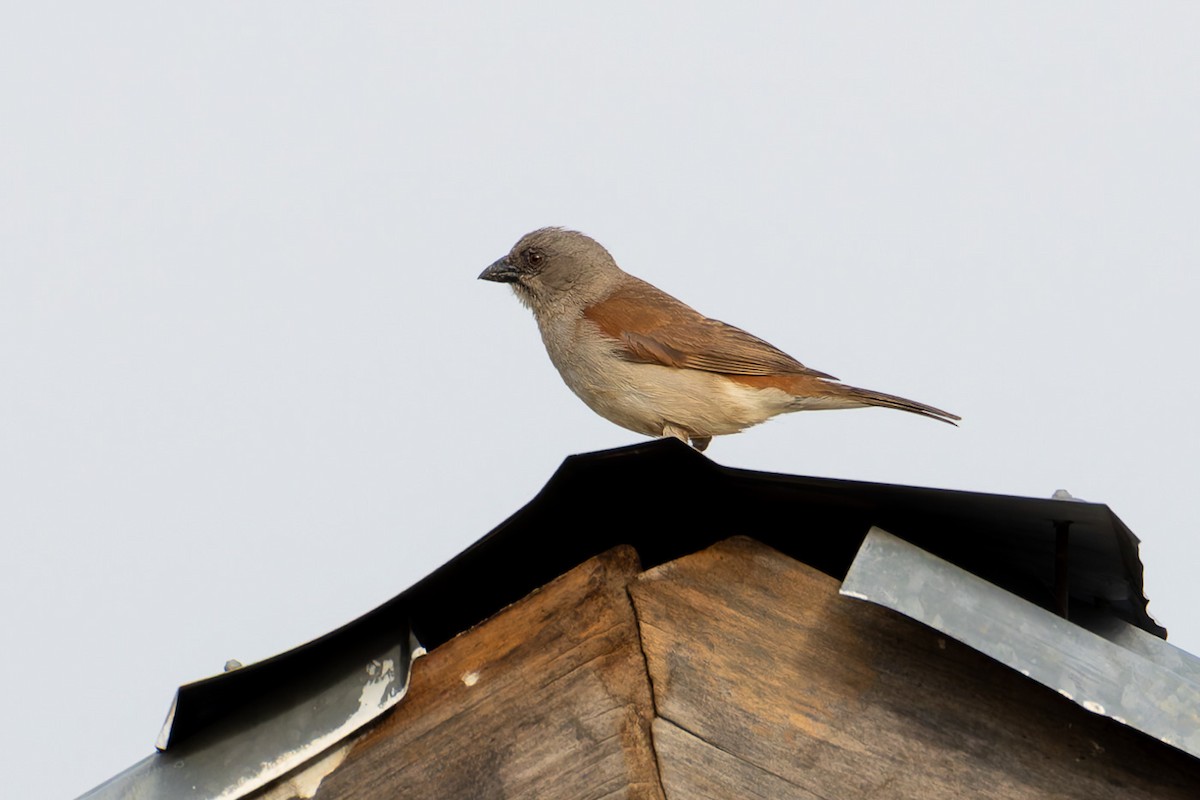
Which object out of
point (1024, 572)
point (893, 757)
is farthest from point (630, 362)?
point (893, 757)

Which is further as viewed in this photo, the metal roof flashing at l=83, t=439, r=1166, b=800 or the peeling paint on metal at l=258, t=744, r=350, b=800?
the peeling paint on metal at l=258, t=744, r=350, b=800

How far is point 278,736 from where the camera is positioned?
136 inches

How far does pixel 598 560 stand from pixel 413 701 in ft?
1.99

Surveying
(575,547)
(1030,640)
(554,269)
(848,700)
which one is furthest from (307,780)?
(554,269)

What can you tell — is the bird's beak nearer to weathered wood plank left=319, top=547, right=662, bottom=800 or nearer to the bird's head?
the bird's head

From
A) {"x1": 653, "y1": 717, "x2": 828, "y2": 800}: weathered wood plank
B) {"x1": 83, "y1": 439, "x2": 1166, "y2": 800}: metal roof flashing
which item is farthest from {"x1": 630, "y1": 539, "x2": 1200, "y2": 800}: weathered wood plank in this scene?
{"x1": 83, "y1": 439, "x2": 1166, "y2": 800}: metal roof flashing

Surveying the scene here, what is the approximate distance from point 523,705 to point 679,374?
113 inches

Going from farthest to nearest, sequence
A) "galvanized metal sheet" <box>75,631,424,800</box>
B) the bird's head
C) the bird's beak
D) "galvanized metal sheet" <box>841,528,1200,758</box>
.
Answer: the bird's beak
the bird's head
"galvanized metal sheet" <box>75,631,424,800</box>
"galvanized metal sheet" <box>841,528,1200,758</box>

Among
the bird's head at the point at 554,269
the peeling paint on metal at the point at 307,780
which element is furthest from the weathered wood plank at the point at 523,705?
the bird's head at the point at 554,269

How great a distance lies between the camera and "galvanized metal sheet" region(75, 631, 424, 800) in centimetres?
343

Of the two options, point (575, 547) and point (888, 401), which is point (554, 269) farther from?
point (575, 547)

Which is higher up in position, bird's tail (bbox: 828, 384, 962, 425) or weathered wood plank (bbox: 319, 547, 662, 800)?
bird's tail (bbox: 828, 384, 962, 425)

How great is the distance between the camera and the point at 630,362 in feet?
20.4

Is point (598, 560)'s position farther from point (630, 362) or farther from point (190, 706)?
point (630, 362)
